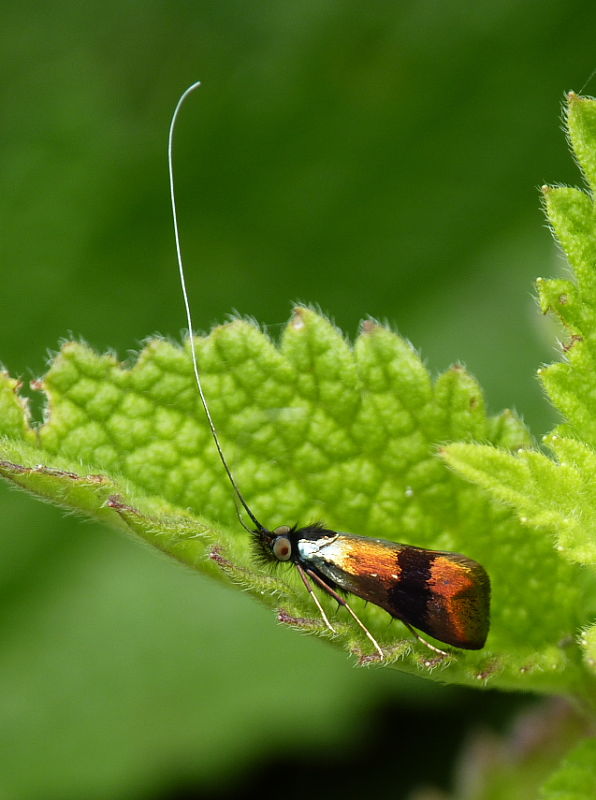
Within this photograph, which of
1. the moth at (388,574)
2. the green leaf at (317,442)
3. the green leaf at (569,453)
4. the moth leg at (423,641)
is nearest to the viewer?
the green leaf at (569,453)

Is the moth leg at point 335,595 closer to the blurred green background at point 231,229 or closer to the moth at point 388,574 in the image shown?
the moth at point 388,574

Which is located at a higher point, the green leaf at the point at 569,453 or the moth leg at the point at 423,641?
the green leaf at the point at 569,453

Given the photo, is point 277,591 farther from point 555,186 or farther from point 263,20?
point 263,20

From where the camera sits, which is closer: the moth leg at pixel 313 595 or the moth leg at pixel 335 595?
the moth leg at pixel 313 595

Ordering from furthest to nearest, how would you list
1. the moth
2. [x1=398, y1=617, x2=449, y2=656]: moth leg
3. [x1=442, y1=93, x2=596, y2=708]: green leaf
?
1. the moth
2. [x1=398, y1=617, x2=449, y2=656]: moth leg
3. [x1=442, y1=93, x2=596, y2=708]: green leaf

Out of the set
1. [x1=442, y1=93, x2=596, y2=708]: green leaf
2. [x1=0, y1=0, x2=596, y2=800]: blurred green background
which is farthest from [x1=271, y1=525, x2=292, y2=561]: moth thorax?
[x1=0, y1=0, x2=596, y2=800]: blurred green background

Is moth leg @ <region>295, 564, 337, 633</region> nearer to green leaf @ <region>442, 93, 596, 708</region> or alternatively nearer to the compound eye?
the compound eye

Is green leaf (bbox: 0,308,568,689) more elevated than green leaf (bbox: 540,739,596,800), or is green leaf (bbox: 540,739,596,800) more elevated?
green leaf (bbox: 0,308,568,689)

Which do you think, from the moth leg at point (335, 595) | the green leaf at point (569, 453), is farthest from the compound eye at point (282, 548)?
the green leaf at point (569, 453)
